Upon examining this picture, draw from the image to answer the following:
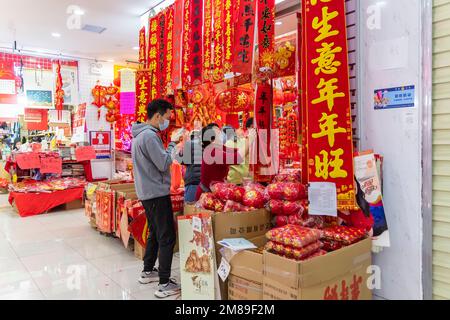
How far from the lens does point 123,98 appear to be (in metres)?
5.64

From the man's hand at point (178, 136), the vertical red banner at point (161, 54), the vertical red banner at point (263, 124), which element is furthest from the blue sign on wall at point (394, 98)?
the vertical red banner at point (161, 54)

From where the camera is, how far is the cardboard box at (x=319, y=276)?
1.94 meters

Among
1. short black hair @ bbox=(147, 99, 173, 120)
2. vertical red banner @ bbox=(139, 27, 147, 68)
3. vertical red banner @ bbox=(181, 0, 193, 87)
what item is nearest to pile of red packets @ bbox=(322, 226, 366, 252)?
short black hair @ bbox=(147, 99, 173, 120)

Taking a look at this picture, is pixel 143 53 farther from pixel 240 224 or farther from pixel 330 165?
pixel 330 165

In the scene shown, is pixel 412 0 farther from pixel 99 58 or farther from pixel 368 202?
pixel 99 58

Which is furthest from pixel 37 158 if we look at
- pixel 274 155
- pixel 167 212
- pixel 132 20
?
pixel 274 155

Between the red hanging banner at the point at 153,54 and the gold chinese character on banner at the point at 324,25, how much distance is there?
2.72 m

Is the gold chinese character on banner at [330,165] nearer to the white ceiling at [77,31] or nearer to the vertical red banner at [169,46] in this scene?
the vertical red banner at [169,46]

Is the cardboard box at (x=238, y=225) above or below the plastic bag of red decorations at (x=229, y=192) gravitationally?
below

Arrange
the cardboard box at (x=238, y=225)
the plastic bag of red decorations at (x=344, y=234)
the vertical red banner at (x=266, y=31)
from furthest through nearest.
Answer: the vertical red banner at (x=266, y=31) < the cardboard box at (x=238, y=225) < the plastic bag of red decorations at (x=344, y=234)

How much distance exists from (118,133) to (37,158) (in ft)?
7.26

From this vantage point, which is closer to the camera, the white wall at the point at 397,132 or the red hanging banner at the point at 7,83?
the white wall at the point at 397,132

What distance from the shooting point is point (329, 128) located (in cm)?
250
